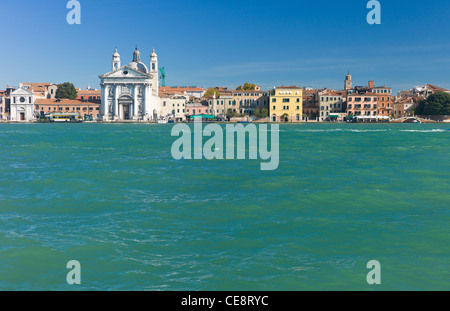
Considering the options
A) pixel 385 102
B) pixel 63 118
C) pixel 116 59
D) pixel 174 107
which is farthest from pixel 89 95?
pixel 385 102

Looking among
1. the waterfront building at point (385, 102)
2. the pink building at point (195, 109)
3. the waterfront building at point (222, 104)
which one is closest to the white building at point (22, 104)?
the pink building at point (195, 109)

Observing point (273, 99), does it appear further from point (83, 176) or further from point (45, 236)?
point (45, 236)

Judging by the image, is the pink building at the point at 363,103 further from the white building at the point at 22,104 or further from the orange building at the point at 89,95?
the white building at the point at 22,104

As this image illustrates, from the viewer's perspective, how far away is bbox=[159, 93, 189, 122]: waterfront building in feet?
243

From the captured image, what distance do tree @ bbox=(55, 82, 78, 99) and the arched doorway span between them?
502 inches

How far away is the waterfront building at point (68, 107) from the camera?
72.1 meters

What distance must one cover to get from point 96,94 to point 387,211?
7553 cm

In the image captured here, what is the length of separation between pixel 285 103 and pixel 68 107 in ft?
104

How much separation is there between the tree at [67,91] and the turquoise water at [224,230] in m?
68.2

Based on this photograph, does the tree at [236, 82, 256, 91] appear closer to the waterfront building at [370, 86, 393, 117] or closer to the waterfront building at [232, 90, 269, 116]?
the waterfront building at [232, 90, 269, 116]

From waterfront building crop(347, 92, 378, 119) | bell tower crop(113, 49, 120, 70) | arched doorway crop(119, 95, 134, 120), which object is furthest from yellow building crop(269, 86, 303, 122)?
bell tower crop(113, 49, 120, 70)

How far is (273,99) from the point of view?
228 ft

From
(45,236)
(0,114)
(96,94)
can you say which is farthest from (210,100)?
(45,236)

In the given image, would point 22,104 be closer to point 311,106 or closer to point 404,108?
point 311,106
